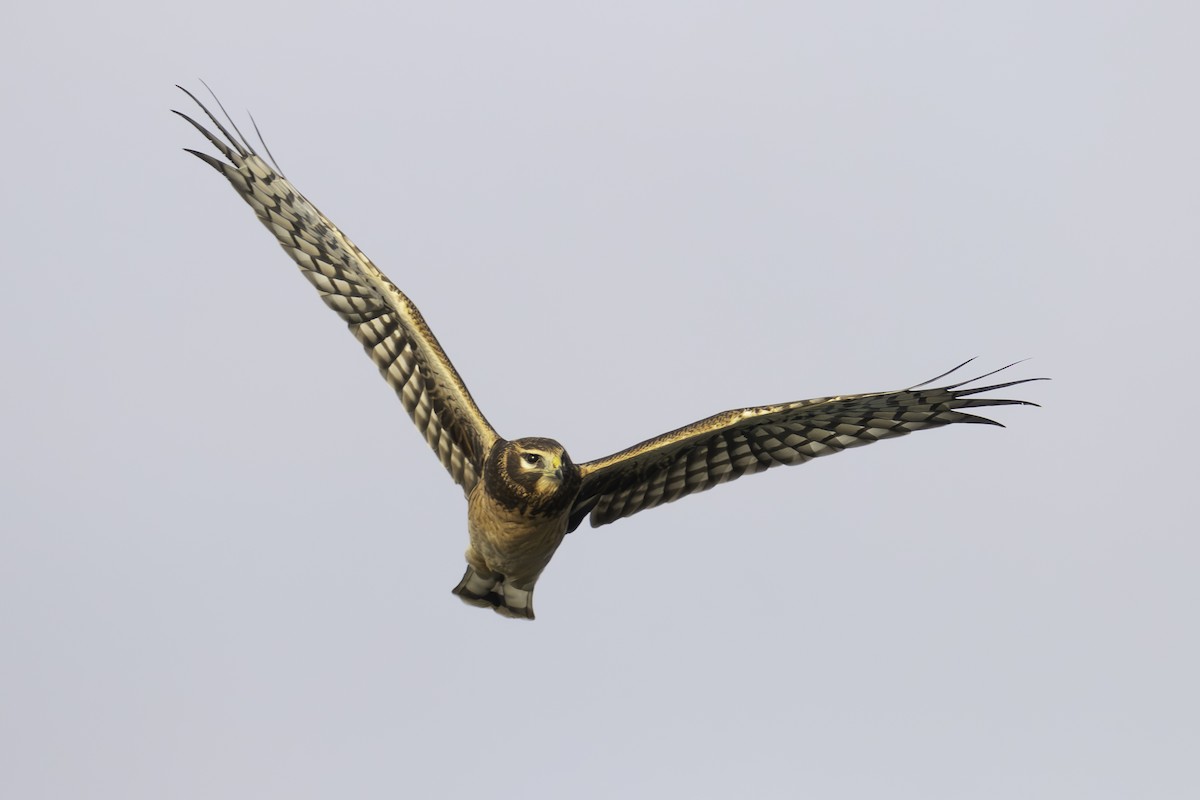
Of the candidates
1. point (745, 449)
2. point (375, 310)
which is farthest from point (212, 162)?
point (745, 449)

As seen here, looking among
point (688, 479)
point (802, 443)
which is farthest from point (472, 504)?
point (802, 443)

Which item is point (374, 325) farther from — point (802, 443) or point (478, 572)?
point (802, 443)

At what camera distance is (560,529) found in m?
12.3

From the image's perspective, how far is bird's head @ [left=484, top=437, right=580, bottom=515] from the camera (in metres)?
11.6

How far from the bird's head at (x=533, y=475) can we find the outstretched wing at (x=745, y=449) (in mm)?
746


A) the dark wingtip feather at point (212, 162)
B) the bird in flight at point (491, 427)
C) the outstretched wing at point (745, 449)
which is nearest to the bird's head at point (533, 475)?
the bird in flight at point (491, 427)

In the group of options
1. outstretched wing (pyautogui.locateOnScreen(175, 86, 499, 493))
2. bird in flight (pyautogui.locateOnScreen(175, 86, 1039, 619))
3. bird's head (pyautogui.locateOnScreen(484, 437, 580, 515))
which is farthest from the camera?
outstretched wing (pyautogui.locateOnScreen(175, 86, 499, 493))

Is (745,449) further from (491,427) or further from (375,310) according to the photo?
(375,310)

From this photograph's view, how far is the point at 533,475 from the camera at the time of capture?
11578mm

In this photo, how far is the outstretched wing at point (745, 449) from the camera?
12477 millimetres

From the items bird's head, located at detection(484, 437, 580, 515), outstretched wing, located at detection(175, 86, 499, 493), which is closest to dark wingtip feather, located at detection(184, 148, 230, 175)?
outstretched wing, located at detection(175, 86, 499, 493)

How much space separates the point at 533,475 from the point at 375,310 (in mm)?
2765

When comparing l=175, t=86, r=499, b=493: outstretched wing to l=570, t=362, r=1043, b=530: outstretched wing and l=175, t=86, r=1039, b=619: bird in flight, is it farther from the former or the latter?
l=570, t=362, r=1043, b=530: outstretched wing

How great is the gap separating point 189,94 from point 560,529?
4.44 meters
